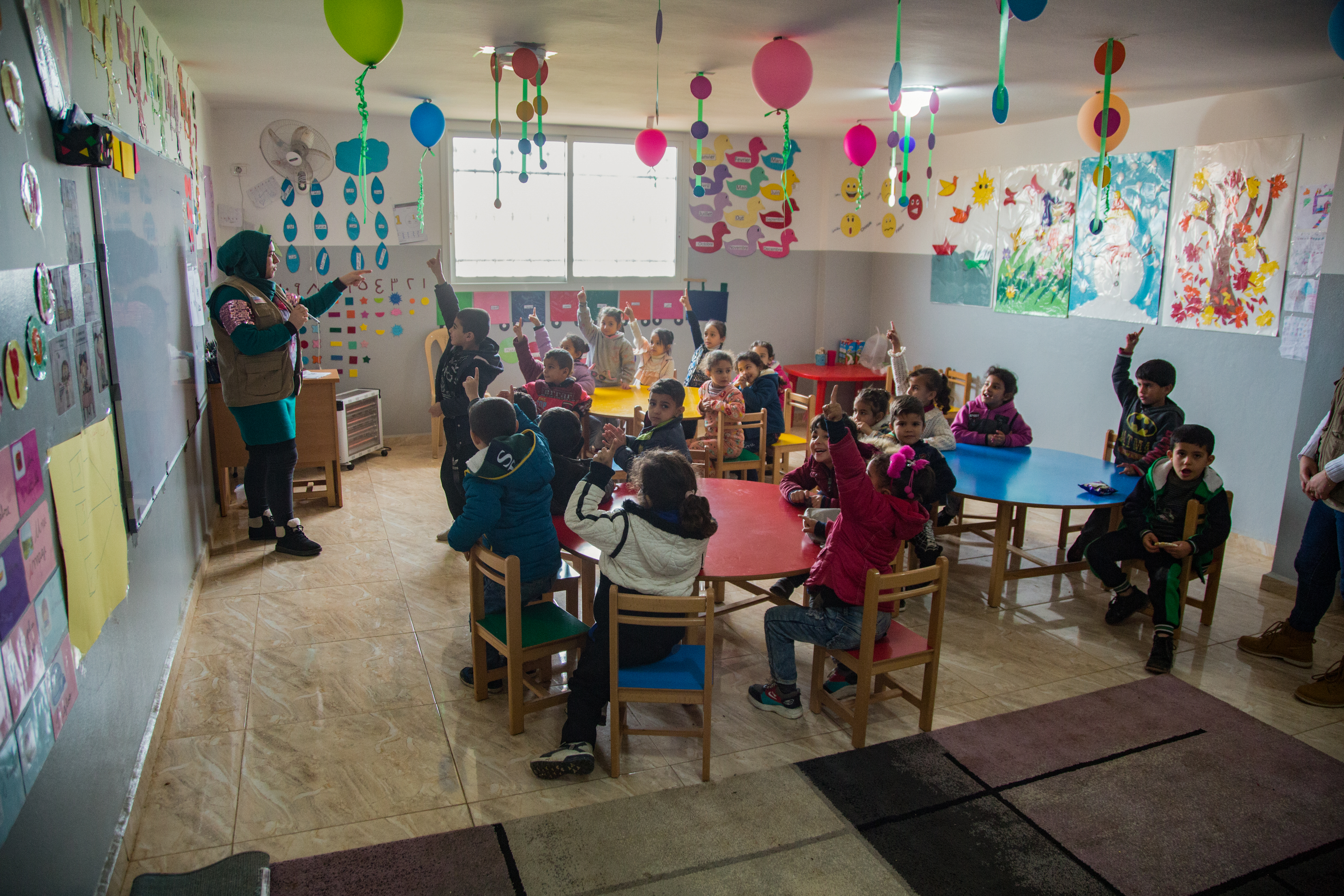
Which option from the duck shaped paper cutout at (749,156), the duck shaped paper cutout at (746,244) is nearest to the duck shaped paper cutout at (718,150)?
the duck shaped paper cutout at (749,156)

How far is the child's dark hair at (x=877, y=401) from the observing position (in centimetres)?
397

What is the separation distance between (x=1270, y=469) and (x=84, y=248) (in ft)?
18.7

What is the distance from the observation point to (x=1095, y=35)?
3.65m

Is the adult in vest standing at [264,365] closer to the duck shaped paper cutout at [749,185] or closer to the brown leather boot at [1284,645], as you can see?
the duck shaped paper cutout at [749,185]

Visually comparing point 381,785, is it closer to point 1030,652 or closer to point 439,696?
point 439,696

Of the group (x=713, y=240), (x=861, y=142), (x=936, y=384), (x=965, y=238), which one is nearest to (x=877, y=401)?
(x=936, y=384)

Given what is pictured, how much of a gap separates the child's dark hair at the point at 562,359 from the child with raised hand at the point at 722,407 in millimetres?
825

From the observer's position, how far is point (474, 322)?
4383 mm

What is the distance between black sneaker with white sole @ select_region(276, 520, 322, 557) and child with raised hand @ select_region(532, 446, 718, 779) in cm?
243

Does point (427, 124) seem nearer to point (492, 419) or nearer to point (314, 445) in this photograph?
point (314, 445)

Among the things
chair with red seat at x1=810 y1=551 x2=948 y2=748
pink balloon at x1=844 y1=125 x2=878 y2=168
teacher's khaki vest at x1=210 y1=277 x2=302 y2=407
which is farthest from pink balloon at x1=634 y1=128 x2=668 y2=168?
chair with red seat at x1=810 y1=551 x2=948 y2=748

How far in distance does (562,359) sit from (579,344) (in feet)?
2.62

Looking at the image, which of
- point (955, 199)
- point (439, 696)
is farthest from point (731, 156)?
point (439, 696)

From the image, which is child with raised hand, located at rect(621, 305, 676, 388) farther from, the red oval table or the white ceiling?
the red oval table
